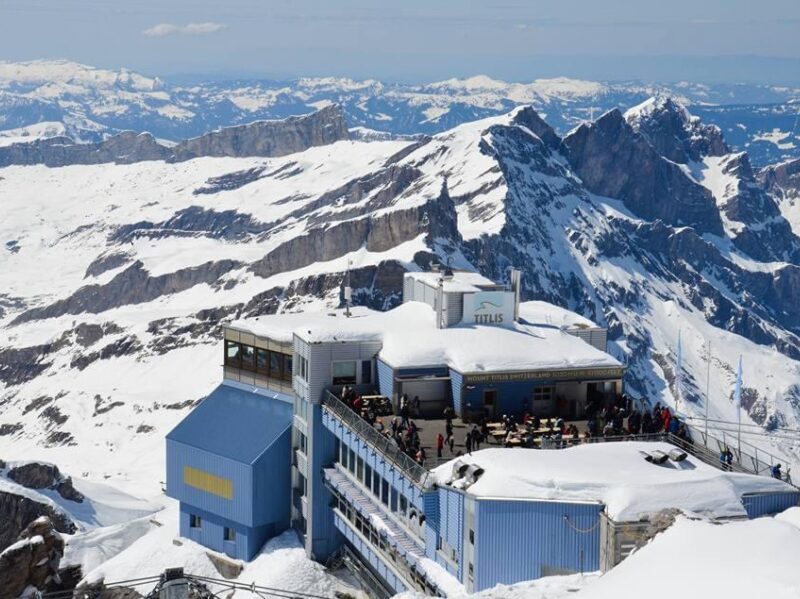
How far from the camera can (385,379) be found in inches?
2606

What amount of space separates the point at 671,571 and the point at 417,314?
1526 inches

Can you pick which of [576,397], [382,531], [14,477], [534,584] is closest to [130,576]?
[382,531]

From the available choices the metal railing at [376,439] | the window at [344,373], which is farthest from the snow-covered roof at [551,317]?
the metal railing at [376,439]

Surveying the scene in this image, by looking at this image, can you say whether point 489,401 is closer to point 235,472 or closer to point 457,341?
point 457,341

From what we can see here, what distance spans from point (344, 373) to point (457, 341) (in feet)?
19.6

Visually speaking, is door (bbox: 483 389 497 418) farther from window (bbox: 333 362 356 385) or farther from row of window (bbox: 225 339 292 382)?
row of window (bbox: 225 339 292 382)

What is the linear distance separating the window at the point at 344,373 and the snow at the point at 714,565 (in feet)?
97.7

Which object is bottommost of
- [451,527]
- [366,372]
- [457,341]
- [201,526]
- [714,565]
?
[201,526]

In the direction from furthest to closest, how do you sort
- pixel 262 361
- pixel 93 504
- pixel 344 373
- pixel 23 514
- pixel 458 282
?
pixel 93 504, pixel 23 514, pixel 262 361, pixel 458 282, pixel 344 373

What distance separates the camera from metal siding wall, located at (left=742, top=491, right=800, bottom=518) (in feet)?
159

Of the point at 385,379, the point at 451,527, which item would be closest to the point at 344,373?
the point at 385,379

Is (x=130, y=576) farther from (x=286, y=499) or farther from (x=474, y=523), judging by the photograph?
(x=474, y=523)

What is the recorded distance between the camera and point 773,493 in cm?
4922

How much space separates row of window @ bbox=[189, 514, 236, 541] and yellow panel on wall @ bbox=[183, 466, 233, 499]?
74.1 inches
